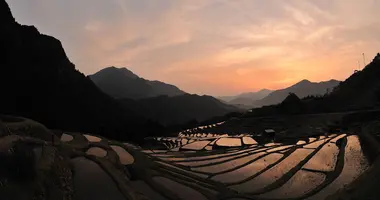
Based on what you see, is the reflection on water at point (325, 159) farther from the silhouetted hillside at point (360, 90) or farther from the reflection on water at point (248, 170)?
the silhouetted hillside at point (360, 90)

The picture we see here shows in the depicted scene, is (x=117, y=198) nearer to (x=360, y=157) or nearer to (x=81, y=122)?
(x=360, y=157)

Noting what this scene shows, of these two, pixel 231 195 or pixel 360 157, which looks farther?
pixel 360 157

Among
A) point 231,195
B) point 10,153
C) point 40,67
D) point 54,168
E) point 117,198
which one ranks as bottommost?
point 231,195

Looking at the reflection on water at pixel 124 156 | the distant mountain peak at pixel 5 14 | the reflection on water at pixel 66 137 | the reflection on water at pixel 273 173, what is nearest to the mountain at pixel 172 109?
the distant mountain peak at pixel 5 14

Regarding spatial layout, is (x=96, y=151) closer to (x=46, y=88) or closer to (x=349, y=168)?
(x=349, y=168)

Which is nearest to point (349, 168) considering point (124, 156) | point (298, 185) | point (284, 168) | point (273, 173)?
point (284, 168)

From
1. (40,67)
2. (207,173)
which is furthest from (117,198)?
(40,67)

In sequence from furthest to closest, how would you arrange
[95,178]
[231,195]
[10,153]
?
[231,195]
[95,178]
[10,153]

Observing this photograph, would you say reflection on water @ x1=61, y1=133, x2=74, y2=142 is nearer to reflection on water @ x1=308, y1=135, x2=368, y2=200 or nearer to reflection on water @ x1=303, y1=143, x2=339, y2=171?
reflection on water @ x1=308, y1=135, x2=368, y2=200
